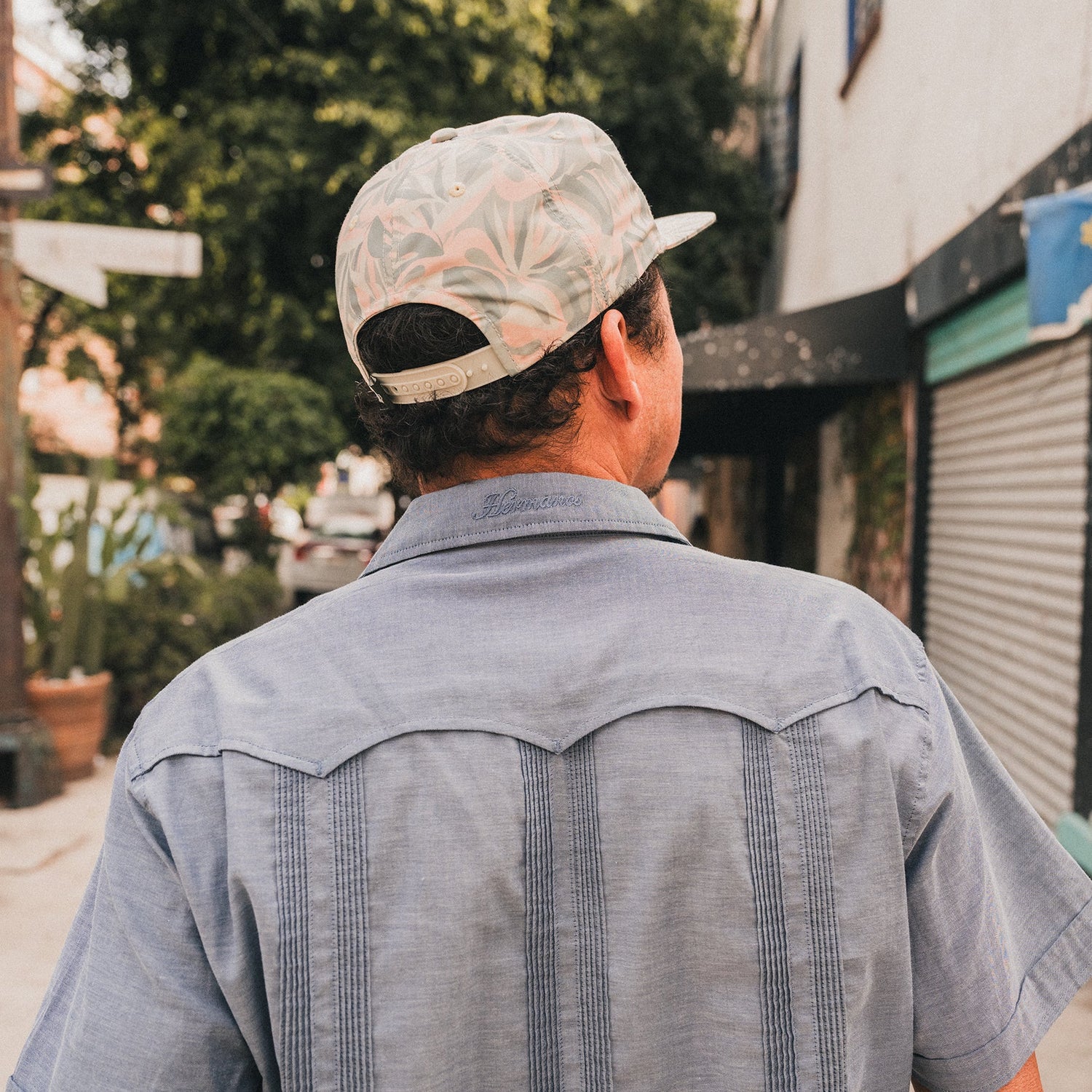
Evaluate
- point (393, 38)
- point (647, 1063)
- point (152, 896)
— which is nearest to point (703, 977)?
point (647, 1063)

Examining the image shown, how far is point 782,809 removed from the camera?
0.88 metres

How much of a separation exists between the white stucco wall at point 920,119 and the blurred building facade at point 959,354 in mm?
15

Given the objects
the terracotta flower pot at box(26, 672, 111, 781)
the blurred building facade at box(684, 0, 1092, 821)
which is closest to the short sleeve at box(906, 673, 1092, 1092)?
the blurred building facade at box(684, 0, 1092, 821)

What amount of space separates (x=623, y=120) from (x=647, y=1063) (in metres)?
11.0

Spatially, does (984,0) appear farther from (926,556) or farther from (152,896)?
(152,896)

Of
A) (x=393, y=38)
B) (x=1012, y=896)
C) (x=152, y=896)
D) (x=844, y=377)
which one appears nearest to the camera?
(x=152, y=896)

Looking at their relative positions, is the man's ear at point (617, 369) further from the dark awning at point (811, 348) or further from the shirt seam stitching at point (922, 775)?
the dark awning at point (811, 348)

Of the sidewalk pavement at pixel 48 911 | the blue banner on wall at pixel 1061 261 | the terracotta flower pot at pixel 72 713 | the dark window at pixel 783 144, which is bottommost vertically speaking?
the sidewalk pavement at pixel 48 911

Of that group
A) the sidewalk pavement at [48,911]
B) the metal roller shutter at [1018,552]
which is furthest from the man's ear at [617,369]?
the metal roller shutter at [1018,552]

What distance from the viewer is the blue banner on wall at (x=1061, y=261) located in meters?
2.80

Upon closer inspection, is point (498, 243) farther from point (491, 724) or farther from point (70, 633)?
point (70, 633)

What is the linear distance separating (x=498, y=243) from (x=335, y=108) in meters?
10.0

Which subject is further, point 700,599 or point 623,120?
point 623,120

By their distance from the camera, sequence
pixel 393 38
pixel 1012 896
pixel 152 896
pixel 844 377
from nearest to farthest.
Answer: pixel 152 896 < pixel 1012 896 < pixel 844 377 < pixel 393 38
